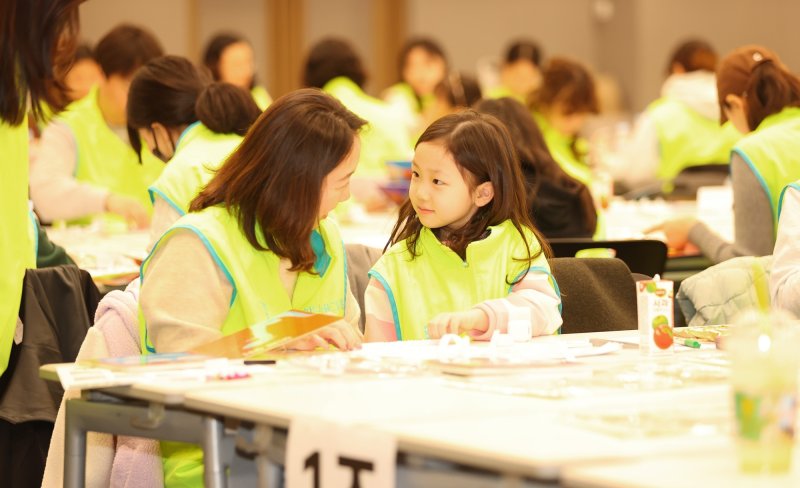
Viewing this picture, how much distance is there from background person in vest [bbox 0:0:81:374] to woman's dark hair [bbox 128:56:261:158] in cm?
101

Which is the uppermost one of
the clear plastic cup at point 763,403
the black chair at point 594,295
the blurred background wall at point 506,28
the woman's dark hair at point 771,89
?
the blurred background wall at point 506,28

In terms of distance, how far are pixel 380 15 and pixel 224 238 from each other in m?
10.0

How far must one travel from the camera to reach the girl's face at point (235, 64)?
7.16 m

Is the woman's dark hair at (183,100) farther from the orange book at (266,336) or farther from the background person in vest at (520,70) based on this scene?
the background person in vest at (520,70)

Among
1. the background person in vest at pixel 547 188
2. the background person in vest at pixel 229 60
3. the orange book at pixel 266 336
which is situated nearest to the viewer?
the orange book at pixel 266 336

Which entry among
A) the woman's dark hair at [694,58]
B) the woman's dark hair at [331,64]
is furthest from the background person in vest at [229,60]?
the woman's dark hair at [694,58]

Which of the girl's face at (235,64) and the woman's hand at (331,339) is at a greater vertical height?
the girl's face at (235,64)

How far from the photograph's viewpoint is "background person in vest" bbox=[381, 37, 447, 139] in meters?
9.73

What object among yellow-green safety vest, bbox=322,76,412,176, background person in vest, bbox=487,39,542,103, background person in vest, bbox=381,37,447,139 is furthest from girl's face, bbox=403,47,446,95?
yellow-green safety vest, bbox=322,76,412,176

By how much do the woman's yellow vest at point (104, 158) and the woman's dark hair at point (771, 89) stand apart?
248cm

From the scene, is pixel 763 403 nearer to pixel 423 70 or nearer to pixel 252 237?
pixel 252 237

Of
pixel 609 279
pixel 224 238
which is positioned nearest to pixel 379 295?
pixel 224 238

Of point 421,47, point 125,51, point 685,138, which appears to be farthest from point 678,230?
point 421,47

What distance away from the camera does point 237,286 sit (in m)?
2.81
